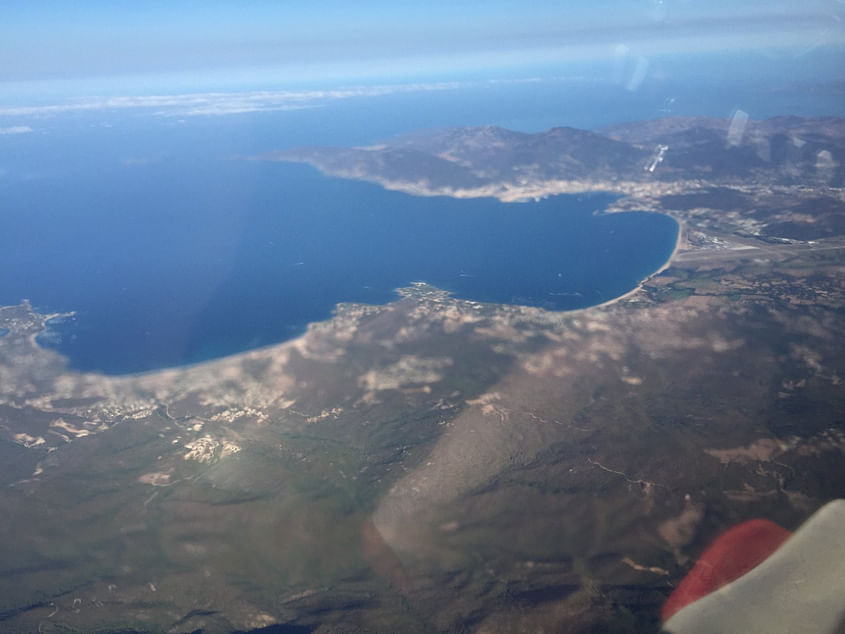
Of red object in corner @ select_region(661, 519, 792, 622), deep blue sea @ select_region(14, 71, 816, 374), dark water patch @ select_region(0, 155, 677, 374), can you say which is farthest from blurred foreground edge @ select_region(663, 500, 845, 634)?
dark water patch @ select_region(0, 155, 677, 374)

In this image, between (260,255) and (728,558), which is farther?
(260,255)

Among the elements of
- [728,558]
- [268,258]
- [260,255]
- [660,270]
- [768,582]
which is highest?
[260,255]

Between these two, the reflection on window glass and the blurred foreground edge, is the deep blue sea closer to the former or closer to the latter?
the reflection on window glass

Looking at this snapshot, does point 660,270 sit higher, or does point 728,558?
point 660,270

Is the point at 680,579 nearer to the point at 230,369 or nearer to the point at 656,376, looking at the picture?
the point at 656,376

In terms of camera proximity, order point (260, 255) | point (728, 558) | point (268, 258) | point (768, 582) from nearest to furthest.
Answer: point (768, 582) → point (728, 558) → point (268, 258) → point (260, 255)

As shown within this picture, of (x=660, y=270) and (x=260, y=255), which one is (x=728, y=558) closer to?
(x=660, y=270)

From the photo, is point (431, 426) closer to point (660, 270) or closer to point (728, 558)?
point (728, 558)

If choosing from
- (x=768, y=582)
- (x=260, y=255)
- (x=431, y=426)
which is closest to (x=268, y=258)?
(x=260, y=255)

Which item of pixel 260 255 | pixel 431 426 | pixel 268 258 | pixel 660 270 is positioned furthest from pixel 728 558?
pixel 260 255

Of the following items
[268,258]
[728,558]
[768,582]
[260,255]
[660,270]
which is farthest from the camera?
[260,255]
